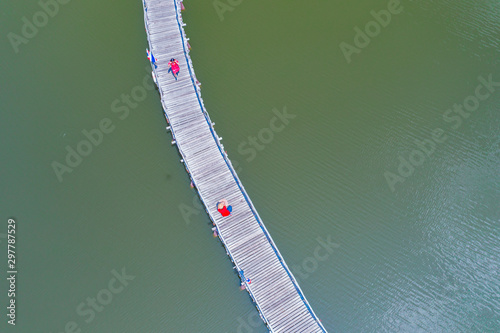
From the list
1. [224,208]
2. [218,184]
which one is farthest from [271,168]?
[224,208]

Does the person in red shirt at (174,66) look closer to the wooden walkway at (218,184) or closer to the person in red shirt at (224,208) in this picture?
the wooden walkway at (218,184)

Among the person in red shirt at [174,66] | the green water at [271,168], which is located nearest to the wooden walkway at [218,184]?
the person in red shirt at [174,66]

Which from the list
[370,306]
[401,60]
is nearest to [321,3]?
[401,60]

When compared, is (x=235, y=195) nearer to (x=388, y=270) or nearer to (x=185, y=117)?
(x=185, y=117)

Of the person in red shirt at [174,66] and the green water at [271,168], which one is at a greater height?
the person in red shirt at [174,66]

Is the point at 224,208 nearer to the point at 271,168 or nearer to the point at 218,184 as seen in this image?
the point at 218,184

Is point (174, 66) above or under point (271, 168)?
above

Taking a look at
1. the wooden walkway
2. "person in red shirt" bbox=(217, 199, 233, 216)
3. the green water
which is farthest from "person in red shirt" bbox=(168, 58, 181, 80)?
"person in red shirt" bbox=(217, 199, 233, 216)
